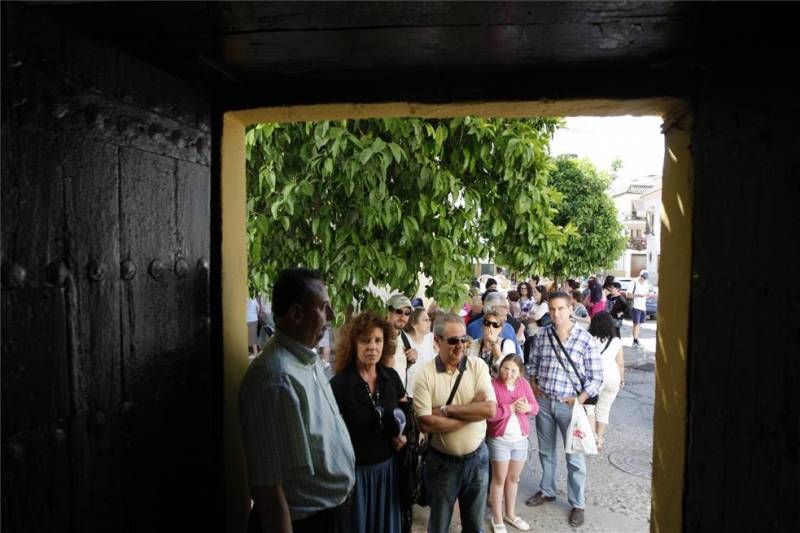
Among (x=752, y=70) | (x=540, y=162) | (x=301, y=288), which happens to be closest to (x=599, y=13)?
(x=752, y=70)

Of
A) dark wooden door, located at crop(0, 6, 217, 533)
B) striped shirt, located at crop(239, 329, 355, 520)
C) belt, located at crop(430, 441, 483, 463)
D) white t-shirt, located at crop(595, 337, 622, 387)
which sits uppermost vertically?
dark wooden door, located at crop(0, 6, 217, 533)

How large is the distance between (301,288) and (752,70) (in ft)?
5.43

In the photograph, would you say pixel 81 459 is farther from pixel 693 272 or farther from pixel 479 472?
pixel 479 472

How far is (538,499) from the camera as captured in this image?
16.4 feet

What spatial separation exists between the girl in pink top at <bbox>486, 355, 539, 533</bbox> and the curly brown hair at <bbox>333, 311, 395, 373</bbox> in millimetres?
1353

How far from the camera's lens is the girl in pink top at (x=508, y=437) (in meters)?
4.49

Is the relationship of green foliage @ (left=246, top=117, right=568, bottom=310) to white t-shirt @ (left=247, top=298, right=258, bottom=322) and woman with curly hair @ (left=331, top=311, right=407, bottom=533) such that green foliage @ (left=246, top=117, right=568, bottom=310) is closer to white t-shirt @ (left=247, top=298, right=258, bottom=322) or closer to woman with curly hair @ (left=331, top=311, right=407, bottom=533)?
woman with curly hair @ (left=331, top=311, right=407, bottom=533)

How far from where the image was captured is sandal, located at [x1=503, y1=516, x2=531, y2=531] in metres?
4.53

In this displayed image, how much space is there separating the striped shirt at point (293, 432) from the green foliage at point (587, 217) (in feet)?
55.0

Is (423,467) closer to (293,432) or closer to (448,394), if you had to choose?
(448,394)

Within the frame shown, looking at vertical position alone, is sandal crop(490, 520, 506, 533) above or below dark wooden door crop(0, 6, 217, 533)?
below

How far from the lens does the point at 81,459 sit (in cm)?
135

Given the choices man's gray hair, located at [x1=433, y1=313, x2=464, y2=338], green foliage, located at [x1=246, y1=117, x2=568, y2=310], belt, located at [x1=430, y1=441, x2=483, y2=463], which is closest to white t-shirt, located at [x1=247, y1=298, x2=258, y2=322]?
green foliage, located at [x1=246, y1=117, x2=568, y2=310]

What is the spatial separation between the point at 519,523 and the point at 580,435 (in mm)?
852
